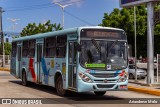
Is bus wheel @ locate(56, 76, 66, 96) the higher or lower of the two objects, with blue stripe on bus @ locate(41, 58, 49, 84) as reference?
lower

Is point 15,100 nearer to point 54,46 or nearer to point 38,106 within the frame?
point 38,106

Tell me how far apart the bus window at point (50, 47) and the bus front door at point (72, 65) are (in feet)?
6.34

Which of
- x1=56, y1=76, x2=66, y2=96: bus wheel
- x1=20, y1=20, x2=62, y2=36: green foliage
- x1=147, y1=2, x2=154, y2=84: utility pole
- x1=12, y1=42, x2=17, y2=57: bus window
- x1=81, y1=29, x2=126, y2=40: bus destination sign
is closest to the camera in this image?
x1=81, y1=29, x2=126, y2=40: bus destination sign

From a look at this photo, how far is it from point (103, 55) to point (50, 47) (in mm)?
3881

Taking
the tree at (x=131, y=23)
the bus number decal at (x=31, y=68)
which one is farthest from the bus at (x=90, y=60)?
the tree at (x=131, y=23)

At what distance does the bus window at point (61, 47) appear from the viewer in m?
17.5

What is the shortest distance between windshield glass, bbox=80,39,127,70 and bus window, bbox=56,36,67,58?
159 cm

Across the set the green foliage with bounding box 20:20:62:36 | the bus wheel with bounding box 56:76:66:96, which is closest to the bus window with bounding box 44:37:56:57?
the bus wheel with bounding box 56:76:66:96

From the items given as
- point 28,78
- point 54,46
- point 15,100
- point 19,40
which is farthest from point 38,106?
point 19,40

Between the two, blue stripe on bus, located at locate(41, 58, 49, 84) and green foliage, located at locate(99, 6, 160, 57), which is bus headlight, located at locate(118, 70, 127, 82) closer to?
blue stripe on bus, located at locate(41, 58, 49, 84)

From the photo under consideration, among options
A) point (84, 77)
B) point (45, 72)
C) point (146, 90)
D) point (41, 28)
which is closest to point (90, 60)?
point (84, 77)

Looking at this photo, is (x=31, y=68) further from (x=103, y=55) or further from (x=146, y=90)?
(x=103, y=55)

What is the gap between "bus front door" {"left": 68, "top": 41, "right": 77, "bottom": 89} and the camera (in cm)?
1639

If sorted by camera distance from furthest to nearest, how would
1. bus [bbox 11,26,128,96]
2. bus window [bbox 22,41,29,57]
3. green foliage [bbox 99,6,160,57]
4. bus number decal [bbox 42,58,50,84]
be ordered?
1. green foliage [bbox 99,6,160,57]
2. bus window [bbox 22,41,29,57]
3. bus number decal [bbox 42,58,50,84]
4. bus [bbox 11,26,128,96]
